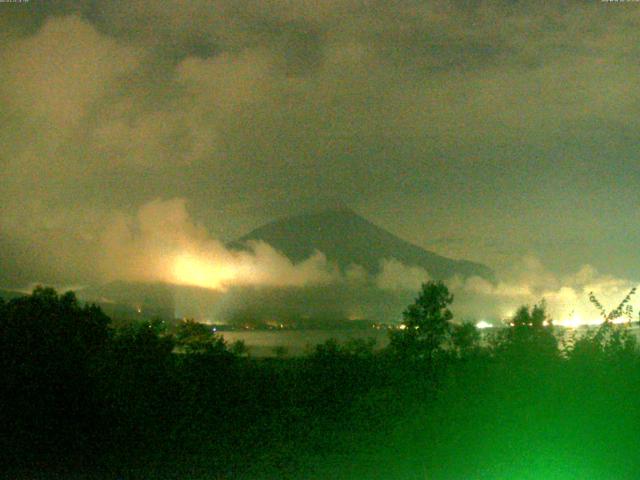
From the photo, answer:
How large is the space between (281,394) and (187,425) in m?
1.92

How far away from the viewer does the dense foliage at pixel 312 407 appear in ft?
→ 31.7

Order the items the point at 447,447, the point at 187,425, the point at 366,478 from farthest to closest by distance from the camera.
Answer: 1. the point at 187,425
2. the point at 447,447
3. the point at 366,478

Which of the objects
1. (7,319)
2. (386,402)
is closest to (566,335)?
(386,402)

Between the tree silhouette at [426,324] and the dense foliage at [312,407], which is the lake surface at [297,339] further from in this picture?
the dense foliage at [312,407]

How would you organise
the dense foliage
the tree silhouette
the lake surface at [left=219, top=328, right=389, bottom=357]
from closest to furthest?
the dense foliage < the tree silhouette < the lake surface at [left=219, top=328, right=389, bottom=357]

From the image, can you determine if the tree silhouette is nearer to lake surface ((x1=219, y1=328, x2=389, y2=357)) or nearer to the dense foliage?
the dense foliage

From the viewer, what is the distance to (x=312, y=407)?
12.3 meters

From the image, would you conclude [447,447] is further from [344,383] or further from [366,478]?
[344,383]

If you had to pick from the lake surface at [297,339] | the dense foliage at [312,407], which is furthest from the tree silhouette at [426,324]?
→ the lake surface at [297,339]

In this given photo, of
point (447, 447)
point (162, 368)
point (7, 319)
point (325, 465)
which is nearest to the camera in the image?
point (325, 465)

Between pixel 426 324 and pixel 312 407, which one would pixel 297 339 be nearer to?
pixel 426 324

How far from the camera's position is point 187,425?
444 inches

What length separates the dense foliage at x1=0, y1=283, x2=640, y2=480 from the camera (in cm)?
966

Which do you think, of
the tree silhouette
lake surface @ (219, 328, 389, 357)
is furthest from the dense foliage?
lake surface @ (219, 328, 389, 357)
